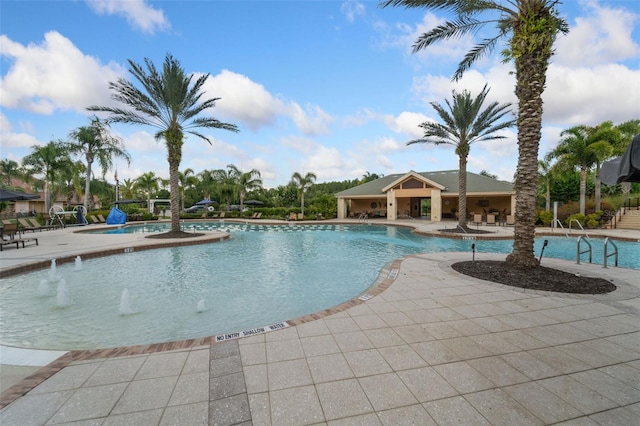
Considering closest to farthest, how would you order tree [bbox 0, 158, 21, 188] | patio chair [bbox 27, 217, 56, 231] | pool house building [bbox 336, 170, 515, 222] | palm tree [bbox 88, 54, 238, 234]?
palm tree [bbox 88, 54, 238, 234] < patio chair [bbox 27, 217, 56, 231] < pool house building [bbox 336, 170, 515, 222] < tree [bbox 0, 158, 21, 188]

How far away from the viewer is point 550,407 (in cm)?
232

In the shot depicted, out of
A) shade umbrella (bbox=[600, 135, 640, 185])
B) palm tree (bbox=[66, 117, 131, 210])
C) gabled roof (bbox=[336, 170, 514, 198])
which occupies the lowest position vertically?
shade umbrella (bbox=[600, 135, 640, 185])

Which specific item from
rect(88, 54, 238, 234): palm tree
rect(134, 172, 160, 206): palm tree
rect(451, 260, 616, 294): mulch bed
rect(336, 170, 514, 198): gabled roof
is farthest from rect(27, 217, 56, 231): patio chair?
rect(336, 170, 514, 198): gabled roof

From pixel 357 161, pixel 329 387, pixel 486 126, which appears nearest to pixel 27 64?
pixel 329 387

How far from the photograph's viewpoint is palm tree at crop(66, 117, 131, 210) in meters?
23.9

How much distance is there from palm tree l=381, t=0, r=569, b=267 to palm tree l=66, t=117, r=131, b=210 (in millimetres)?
28034

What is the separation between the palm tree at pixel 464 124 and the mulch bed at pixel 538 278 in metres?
10.7

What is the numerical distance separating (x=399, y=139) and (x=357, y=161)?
67.6 feet

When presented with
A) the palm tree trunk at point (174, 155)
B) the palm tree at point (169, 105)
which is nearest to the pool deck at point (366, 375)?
the palm tree trunk at point (174, 155)

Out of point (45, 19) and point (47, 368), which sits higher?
point (45, 19)

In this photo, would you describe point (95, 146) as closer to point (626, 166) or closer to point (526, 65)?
point (526, 65)

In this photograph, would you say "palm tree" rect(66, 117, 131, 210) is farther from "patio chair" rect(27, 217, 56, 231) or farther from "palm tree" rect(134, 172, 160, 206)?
"palm tree" rect(134, 172, 160, 206)

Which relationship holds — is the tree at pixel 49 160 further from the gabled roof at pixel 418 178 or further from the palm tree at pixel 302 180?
the gabled roof at pixel 418 178

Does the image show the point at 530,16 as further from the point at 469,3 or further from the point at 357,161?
the point at 357,161
